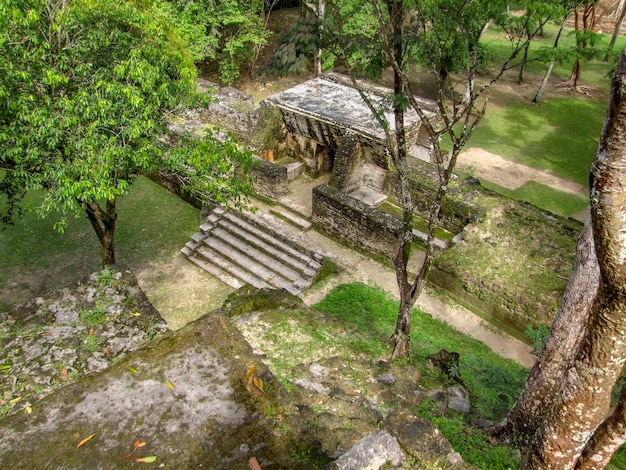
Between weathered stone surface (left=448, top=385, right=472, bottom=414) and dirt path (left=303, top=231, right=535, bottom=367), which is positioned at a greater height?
weathered stone surface (left=448, top=385, right=472, bottom=414)

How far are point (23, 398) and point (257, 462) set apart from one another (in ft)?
9.16

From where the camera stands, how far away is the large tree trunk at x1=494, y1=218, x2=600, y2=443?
508cm

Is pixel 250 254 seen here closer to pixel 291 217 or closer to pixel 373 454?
pixel 291 217

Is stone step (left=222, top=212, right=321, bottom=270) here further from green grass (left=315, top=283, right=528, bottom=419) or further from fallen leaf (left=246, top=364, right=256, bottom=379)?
fallen leaf (left=246, top=364, right=256, bottom=379)

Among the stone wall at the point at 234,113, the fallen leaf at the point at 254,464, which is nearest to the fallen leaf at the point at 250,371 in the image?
the fallen leaf at the point at 254,464

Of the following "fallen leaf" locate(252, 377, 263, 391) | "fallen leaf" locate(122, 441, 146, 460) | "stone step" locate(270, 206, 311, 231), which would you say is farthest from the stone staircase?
"fallen leaf" locate(122, 441, 146, 460)

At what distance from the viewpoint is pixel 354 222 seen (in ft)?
37.8

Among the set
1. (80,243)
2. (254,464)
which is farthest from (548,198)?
(254,464)

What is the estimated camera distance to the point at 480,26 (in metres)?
7.88

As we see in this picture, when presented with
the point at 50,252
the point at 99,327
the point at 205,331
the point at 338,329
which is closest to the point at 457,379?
the point at 338,329

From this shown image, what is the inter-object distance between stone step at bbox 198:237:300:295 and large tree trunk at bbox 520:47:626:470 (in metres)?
7.19

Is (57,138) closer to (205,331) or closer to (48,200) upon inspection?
(48,200)

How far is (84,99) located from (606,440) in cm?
752

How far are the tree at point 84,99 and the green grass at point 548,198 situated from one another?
8737 millimetres
